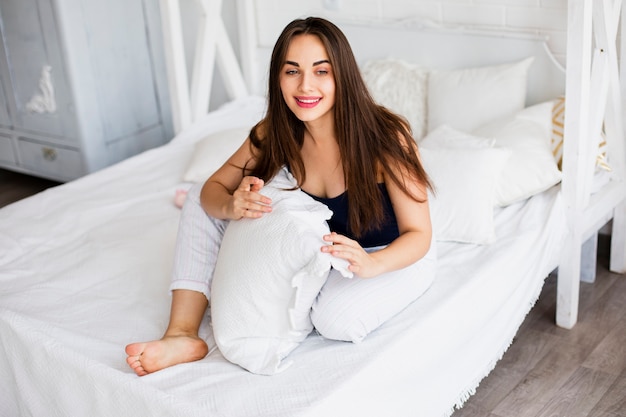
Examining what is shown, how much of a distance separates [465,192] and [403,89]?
2.33 ft

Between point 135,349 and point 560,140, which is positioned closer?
point 135,349

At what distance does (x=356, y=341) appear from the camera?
1.83 metres

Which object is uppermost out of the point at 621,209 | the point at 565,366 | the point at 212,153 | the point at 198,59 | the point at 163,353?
the point at 198,59

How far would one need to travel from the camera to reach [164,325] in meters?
2.00

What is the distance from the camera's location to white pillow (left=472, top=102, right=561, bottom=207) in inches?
95.4

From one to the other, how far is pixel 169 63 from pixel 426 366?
181 cm

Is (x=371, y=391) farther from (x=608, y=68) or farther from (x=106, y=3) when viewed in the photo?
(x=106, y=3)

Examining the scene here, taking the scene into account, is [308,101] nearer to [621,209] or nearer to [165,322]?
[165,322]

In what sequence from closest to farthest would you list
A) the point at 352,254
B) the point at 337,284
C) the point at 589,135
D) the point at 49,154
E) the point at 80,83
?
the point at 352,254 → the point at 337,284 → the point at 589,135 → the point at 80,83 → the point at 49,154

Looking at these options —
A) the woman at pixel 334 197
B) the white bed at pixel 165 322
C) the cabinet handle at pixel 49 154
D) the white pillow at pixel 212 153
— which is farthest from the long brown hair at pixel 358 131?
the cabinet handle at pixel 49 154

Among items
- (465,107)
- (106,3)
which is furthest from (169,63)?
(465,107)

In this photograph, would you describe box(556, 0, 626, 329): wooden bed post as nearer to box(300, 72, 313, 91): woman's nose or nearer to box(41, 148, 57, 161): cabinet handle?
box(300, 72, 313, 91): woman's nose

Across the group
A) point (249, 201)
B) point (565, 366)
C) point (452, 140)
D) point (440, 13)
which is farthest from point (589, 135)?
point (249, 201)

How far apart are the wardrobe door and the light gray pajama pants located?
5.49ft
